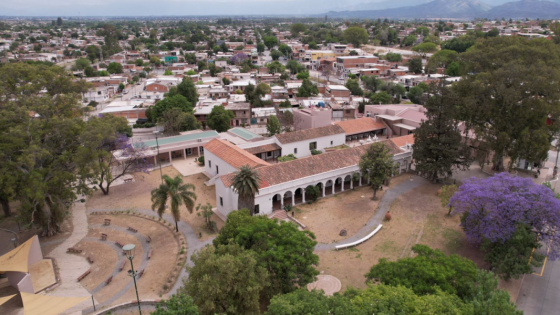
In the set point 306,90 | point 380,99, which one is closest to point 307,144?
point 380,99

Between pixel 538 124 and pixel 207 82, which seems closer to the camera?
pixel 538 124

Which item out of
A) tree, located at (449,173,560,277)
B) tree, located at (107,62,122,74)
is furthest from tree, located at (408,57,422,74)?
tree, located at (107,62,122,74)

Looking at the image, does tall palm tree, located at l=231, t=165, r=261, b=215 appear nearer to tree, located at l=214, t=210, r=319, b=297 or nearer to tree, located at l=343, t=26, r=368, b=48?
tree, located at l=214, t=210, r=319, b=297

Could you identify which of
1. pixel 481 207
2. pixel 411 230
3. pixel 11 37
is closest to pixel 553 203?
pixel 481 207

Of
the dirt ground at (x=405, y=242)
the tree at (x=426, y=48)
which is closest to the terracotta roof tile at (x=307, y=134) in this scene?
the dirt ground at (x=405, y=242)

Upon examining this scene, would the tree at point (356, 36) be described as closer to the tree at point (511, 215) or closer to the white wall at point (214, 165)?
the white wall at point (214, 165)

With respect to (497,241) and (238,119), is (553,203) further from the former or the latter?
(238,119)
